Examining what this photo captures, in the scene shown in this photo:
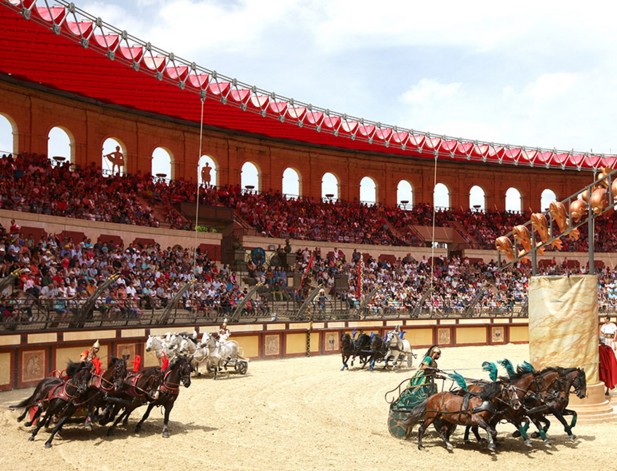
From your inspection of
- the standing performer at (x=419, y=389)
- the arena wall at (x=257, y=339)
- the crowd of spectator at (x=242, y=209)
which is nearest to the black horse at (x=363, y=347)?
the arena wall at (x=257, y=339)

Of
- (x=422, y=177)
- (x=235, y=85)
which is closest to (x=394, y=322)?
(x=235, y=85)

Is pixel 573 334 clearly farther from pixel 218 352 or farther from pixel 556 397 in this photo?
pixel 218 352

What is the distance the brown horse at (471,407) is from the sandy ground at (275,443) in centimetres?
44

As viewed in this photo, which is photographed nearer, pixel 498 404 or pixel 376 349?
pixel 498 404

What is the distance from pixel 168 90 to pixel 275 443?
70.5ft

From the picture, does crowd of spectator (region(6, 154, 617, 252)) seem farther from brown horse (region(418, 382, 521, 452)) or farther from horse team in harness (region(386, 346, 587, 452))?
brown horse (region(418, 382, 521, 452))

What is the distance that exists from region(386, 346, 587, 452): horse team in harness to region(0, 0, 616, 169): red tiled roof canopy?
15353 mm

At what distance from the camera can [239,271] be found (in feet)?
109

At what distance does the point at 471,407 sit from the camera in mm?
11750

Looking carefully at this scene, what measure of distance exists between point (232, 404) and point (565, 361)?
7200mm

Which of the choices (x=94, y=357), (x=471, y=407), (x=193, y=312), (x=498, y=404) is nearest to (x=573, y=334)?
(x=498, y=404)

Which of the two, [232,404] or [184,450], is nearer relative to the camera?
[184,450]

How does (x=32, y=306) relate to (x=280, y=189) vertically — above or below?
below

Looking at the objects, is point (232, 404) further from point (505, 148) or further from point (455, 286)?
point (505, 148)
